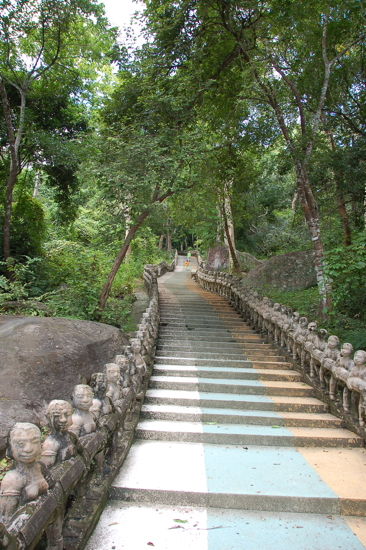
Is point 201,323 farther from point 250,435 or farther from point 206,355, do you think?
point 250,435

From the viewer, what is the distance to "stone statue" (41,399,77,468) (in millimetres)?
2680

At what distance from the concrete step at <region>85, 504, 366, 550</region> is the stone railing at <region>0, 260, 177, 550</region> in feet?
0.74

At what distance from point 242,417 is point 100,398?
2.21 meters


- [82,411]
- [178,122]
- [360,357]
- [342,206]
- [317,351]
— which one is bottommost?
[82,411]

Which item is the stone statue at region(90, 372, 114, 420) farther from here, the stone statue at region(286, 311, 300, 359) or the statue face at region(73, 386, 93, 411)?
the stone statue at region(286, 311, 300, 359)

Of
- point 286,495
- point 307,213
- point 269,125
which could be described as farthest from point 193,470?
point 269,125

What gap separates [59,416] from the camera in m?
2.70

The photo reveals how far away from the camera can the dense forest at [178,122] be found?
8.80 m

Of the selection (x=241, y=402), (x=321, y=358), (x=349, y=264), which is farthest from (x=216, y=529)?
(x=349, y=264)

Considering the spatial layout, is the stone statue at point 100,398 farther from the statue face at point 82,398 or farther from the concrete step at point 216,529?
the concrete step at point 216,529

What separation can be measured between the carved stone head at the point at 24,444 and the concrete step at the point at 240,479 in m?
1.69

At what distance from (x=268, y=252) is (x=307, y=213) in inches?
630

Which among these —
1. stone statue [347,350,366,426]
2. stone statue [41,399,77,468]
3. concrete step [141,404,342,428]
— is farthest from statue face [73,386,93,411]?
stone statue [347,350,366,426]

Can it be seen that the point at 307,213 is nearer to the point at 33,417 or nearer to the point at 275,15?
the point at 275,15
